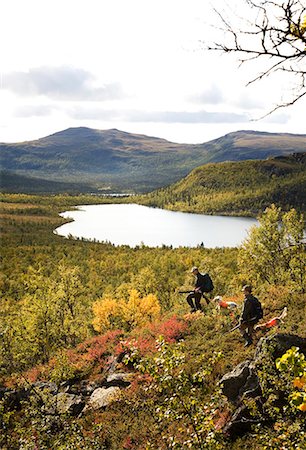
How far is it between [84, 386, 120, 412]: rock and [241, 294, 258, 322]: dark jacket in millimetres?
7245

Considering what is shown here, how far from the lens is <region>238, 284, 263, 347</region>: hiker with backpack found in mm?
16625

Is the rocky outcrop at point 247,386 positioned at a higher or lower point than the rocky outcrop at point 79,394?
higher

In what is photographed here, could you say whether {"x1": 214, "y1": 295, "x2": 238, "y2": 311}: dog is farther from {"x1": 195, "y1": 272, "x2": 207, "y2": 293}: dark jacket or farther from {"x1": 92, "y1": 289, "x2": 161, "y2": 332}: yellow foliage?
{"x1": 92, "y1": 289, "x2": 161, "y2": 332}: yellow foliage

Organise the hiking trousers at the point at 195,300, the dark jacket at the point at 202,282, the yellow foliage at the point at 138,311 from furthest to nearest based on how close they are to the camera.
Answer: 1. the yellow foliage at the point at 138,311
2. the hiking trousers at the point at 195,300
3. the dark jacket at the point at 202,282

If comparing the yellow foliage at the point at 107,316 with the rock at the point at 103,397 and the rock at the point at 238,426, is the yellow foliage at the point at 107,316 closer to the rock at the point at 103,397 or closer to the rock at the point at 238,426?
the rock at the point at 103,397

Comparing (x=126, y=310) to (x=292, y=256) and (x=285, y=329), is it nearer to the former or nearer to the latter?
(x=292, y=256)

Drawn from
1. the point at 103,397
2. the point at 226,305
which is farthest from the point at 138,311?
the point at 103,397

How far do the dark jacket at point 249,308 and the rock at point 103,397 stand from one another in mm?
7245

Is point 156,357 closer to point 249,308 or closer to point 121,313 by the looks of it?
point 249,308

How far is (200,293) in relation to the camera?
23.0 meters

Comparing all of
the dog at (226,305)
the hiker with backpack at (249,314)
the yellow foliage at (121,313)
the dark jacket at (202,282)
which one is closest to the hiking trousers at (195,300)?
the dark jacket at (202,282)

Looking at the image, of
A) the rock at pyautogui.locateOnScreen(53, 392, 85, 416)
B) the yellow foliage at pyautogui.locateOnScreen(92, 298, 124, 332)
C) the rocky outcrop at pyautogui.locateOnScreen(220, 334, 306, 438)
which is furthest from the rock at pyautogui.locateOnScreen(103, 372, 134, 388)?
the yellow foliage at pyautogui.locateOnScreen(92, 298, 124, 332)

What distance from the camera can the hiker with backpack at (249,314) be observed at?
54.5 ft

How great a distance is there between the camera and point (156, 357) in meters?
9.66
